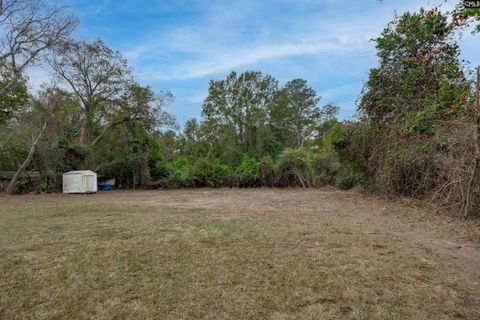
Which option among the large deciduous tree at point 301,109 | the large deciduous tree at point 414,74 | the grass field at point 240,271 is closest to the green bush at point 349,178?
the large deciduous tree at point 414,74

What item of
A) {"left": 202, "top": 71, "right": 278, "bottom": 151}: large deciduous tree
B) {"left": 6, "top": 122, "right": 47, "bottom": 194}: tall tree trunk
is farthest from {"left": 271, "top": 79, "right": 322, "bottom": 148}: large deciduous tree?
{"left": 6, "top": 122, "right": 47, "bottom": 194}: tall tree trunk

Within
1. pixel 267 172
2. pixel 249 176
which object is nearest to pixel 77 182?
pixel 249 176

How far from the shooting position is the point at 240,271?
8.59 ft

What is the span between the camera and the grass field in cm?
194

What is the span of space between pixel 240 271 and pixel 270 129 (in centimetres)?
1821

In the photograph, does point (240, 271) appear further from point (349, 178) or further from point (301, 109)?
point (301, 109)

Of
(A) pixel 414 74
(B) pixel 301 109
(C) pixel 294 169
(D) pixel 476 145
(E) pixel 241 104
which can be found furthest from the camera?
(B) pixel 301 109

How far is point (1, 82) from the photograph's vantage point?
12.9 metres

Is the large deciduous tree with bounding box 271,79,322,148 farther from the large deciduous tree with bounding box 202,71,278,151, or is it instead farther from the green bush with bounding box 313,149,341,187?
the green bush with bounding box 313,149,341,187

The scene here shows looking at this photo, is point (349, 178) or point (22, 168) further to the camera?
point (22, 168)

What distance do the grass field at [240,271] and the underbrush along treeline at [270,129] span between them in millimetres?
2341

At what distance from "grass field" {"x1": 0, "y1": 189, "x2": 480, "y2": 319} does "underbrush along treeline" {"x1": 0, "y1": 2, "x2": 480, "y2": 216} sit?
2341 mm

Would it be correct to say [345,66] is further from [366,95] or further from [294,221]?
[294,221]

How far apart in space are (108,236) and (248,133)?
16557 mm
